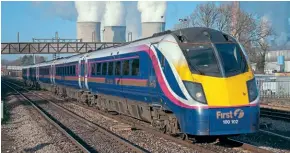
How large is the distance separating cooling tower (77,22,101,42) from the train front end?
62.2 meters

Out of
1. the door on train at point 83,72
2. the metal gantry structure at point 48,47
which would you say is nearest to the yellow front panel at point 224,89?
the door on train at point 83,72

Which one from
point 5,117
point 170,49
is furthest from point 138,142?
point 5,117

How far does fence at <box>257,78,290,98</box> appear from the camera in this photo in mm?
34356

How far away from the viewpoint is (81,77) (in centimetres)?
2447

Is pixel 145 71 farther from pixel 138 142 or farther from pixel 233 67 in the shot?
pixel 233 67

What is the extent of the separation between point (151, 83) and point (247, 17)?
5592 cm

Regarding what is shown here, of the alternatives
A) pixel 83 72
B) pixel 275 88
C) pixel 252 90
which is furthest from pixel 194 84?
pixel 275 88

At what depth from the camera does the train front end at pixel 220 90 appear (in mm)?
10391

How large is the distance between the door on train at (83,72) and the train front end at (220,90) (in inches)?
496

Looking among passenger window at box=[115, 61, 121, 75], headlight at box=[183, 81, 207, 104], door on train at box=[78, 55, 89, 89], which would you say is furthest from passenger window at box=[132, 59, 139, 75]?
door on train at box=[78, 55, 89, 89]

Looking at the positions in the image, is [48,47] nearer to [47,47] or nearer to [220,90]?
[47,47]

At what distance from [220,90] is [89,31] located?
64.3 metres

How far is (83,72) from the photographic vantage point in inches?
942

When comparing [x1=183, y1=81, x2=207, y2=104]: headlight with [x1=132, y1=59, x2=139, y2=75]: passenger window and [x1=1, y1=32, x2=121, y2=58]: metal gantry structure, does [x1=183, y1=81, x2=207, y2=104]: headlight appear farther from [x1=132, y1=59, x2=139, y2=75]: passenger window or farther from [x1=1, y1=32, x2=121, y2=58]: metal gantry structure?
[x1=1, y1=32, x2=121, y2=58]: metal gantry structure
